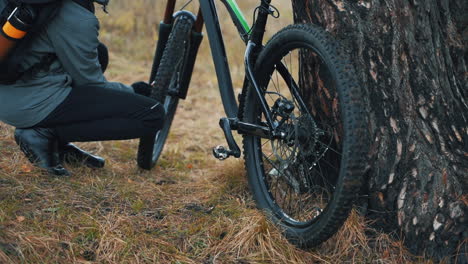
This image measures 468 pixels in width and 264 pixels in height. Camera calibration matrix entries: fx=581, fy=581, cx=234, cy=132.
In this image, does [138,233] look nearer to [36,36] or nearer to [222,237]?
[222,237]

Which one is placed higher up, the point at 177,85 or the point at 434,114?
the point at 434,114

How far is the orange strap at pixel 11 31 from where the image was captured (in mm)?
2768

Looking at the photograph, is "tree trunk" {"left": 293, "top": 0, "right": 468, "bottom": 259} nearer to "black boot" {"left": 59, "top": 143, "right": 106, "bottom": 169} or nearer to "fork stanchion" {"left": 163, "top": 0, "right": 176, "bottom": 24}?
"fork stanchion" {"left": 163, "top": 0, "right": 176, "bottom": 24}

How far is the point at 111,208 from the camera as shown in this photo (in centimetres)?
300

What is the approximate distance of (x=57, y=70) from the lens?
3.10 m

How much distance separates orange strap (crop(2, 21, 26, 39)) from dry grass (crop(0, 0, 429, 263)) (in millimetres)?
786

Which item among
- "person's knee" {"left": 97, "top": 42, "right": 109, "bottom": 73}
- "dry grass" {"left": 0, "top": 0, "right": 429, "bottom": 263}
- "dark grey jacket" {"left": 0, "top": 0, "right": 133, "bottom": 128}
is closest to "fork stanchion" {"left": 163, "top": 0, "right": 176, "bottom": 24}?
"person's knee" {"left": 97, "top": 42, "right": 109, "bottom": 73}

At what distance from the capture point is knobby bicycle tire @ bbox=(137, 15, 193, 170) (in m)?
3.55

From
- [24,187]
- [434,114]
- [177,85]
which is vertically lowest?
[24,187]

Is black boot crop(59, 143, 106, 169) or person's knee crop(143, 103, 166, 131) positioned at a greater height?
person's knee crop(143, 103, 166, 131)

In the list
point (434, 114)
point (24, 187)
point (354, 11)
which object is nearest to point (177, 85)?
point (24, 187)

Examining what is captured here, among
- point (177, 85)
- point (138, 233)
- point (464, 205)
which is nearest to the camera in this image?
point (464, 205)

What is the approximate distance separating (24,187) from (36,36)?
2.60 ft

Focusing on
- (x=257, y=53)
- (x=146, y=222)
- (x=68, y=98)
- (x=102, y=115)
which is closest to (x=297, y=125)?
(x=257, y=53)
